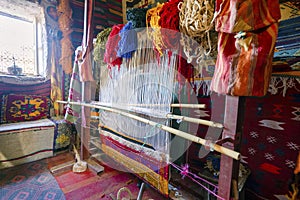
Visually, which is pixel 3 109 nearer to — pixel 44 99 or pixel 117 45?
pixel 44 99

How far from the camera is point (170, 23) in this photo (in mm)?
820

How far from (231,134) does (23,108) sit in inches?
108

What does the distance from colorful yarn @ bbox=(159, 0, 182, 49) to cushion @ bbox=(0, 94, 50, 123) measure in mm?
2389

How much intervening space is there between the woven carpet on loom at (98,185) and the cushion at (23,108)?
1.19m

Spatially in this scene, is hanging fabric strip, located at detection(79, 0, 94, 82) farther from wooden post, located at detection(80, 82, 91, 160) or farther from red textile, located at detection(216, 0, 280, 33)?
red textile, located at detection(216, 0, 280, 33)

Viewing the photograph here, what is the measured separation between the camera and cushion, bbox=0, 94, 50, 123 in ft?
6.70

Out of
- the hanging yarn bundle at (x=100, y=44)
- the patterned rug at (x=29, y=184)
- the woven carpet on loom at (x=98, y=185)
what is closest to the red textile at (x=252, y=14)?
the hanging yarn bundle at (x=100, y=44)

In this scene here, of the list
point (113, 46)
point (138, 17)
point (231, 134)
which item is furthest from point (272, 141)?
point (113, 46)

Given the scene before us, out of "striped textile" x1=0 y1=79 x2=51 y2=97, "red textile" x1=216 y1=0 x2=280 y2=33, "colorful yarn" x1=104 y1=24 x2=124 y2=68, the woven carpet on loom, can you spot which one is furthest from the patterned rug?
"red textile" x1=216 y1=0 x2=280 y2=33

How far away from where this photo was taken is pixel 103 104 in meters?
1.53

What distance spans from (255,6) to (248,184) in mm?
1316

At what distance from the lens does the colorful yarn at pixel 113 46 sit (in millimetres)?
1301

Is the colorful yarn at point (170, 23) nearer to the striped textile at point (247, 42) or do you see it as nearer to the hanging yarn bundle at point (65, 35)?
the striped textile at point (247, 42)

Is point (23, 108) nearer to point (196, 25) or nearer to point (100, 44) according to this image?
point (100, 44)
